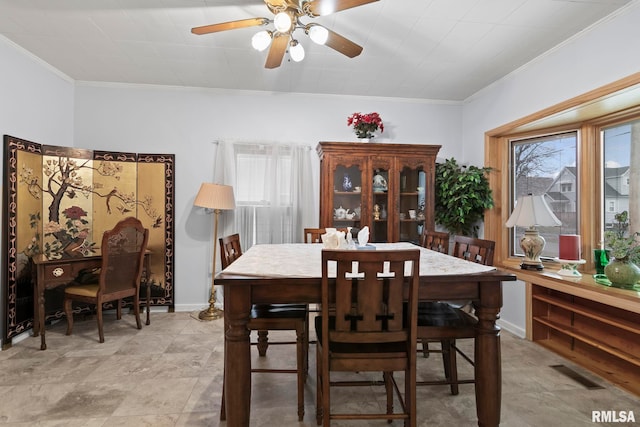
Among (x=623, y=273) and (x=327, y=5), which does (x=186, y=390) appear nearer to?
(x=327, y=5)

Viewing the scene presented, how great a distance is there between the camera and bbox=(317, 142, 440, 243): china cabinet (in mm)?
3492

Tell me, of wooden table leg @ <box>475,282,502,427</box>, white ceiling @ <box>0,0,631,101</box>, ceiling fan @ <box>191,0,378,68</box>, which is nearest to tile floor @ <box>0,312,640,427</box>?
wooden table leg @ <box>475,282,502,427</box>

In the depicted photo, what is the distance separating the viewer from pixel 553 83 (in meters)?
2.72

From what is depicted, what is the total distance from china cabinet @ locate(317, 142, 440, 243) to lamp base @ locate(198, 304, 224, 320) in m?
1.50

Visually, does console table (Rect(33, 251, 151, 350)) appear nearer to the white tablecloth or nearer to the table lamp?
the white tablecloth

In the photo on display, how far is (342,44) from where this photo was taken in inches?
81.0

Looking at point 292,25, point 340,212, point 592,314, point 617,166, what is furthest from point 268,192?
point 617,166

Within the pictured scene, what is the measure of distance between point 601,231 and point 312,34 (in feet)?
9.50

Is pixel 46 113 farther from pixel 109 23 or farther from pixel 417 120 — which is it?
pixel 417 120

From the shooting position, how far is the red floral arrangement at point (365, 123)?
356 cm

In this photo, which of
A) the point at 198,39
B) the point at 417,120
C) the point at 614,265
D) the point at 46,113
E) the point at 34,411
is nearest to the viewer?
the point at 34,411

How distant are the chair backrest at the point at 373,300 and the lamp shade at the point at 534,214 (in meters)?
1.94

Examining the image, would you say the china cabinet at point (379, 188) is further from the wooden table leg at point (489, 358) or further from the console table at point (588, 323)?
the wooden table leg at point (489, 358)

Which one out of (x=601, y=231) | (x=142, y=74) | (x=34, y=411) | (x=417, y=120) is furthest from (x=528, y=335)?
(x=142, y=74)
